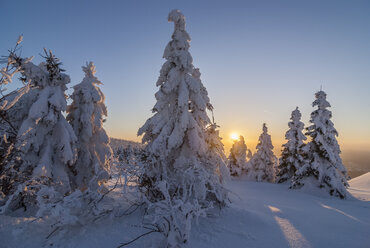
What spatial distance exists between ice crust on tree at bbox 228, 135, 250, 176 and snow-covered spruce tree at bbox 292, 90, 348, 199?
18184mm

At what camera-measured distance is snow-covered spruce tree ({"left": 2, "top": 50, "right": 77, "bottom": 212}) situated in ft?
30.8

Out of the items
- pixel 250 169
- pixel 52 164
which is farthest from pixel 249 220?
pixel 250 169

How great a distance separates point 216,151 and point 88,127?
9381 mm

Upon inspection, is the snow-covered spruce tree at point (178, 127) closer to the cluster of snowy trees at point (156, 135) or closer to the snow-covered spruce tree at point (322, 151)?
the cluster of snowy trees at point (156, 135)

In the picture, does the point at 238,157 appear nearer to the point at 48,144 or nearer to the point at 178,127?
the point at 178,127

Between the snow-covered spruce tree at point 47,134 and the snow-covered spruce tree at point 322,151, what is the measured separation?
2074cm

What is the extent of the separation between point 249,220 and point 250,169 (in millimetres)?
29998

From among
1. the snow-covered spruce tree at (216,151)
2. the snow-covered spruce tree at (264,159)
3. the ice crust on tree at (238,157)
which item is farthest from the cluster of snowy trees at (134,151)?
the ice crust on tree at (238,157)

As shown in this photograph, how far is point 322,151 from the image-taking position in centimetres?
1866

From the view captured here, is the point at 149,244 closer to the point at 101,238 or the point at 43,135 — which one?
the point at 101,238

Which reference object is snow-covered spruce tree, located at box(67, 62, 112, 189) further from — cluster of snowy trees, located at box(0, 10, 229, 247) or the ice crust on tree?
the ice crust on tree

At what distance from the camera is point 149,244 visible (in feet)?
17.8

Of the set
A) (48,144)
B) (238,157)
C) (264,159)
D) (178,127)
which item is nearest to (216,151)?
(178,127)

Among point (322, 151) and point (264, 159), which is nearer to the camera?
point (322, 151)
